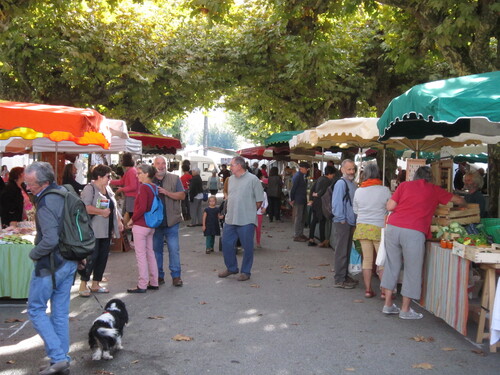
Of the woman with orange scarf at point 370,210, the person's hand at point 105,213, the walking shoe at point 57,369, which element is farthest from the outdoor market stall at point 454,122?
the walking shoe at point 57,369

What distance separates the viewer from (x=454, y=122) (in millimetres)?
5320

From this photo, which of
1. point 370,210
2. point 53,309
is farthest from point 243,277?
point 53,309

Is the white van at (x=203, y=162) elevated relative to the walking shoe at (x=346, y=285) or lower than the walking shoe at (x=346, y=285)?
elevated

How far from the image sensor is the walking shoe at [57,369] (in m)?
4.63

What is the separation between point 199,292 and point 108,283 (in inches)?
57.6

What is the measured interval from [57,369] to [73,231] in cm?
112

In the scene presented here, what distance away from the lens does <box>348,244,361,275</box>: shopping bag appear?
866cm

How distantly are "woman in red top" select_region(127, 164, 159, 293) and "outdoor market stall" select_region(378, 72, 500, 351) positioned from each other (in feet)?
10.4

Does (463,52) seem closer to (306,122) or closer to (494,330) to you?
(494,330)

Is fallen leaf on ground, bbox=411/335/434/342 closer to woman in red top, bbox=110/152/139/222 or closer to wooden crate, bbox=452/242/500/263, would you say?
wooden crate, bbox=452/242/500/263

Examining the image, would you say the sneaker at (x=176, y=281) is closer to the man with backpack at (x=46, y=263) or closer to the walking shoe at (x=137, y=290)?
the walking shoe at (x=137, y=290)

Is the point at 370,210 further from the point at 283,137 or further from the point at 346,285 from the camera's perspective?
the point at 283,137

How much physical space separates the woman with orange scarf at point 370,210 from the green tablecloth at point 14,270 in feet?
13.9

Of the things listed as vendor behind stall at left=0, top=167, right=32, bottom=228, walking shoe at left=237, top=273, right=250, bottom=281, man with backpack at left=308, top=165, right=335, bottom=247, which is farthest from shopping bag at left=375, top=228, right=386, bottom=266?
vendor behind stall at left=0, top=167, right=32, bottom=228
